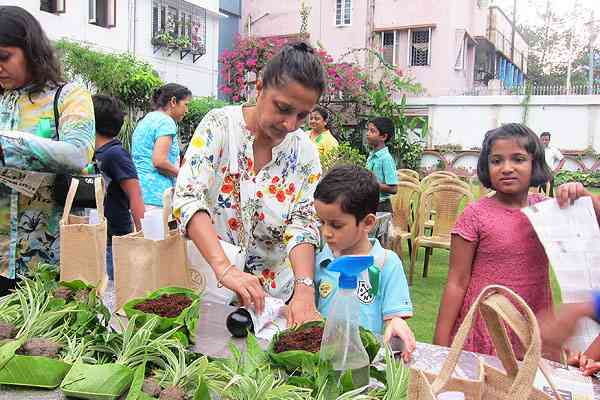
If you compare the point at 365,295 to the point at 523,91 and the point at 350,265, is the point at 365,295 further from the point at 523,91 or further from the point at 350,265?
the point at 523,91

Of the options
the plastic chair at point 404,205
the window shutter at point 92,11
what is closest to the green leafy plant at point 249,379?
the plastic chair at point 404,205

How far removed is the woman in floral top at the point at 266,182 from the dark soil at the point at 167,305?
139mm

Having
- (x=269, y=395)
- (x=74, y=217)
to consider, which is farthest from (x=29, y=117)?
(x=269, y=395)

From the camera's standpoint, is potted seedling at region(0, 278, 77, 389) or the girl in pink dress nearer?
potted seedling at region(0, 278, 77, 389)

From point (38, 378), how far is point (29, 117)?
1215mm

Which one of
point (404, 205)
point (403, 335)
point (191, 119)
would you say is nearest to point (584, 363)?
point (403, 335)

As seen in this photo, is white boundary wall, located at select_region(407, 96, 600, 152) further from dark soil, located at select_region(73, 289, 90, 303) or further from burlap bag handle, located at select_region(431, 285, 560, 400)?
burlap bag handle, located at select_region(431, 285, 560, 400)

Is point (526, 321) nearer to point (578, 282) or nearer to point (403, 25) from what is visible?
point (578, 282)

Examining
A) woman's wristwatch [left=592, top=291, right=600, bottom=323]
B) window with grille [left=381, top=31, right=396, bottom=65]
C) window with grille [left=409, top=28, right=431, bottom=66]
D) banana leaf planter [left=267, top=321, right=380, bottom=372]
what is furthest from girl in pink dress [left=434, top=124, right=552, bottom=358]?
window with grille [left=381, top=31, right=396, bottom=65]

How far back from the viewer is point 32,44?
6.59ft

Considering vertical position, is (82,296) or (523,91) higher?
(523,91)

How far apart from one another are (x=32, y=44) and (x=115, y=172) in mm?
1438

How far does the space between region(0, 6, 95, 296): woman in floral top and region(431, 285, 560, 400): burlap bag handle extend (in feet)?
5.16

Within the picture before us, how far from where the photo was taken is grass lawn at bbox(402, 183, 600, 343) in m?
4.42
